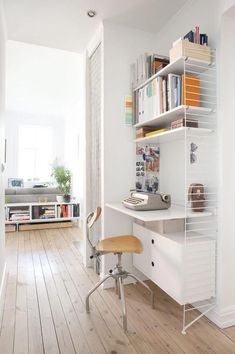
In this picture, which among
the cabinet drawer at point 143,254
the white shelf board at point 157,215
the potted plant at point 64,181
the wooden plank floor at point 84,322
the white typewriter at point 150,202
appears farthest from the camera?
the potted plant at point 64,181

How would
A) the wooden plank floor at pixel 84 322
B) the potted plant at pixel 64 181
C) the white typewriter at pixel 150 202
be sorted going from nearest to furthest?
1. the wooden plank floor at pixel 84 322
2. the white typewriter at pixel 150 202
3. the potted plant at pixel 64 181

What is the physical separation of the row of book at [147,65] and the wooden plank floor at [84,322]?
2018 millimetres

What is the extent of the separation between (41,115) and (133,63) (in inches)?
192

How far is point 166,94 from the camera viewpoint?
1.97 metres

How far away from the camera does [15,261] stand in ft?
10.3

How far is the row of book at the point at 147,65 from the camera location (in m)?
2.23

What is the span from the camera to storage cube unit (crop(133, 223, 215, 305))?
174cm

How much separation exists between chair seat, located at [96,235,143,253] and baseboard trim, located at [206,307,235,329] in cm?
71

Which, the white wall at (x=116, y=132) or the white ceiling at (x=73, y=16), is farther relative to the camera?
the white wall at (x=116, y=132)

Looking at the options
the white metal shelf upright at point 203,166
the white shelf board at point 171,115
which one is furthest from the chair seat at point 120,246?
the white shelf board at point 171,115

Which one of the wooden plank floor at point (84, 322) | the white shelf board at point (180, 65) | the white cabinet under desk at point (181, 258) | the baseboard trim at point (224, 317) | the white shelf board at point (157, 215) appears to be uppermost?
the white shelf board at point (180, 65)

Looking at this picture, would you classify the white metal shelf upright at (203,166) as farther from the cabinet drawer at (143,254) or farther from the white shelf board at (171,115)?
the cabinet drawer at (143,254)

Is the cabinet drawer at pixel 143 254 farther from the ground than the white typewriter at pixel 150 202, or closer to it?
closer to it

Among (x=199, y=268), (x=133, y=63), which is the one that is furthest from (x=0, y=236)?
(x=133, y=63)
